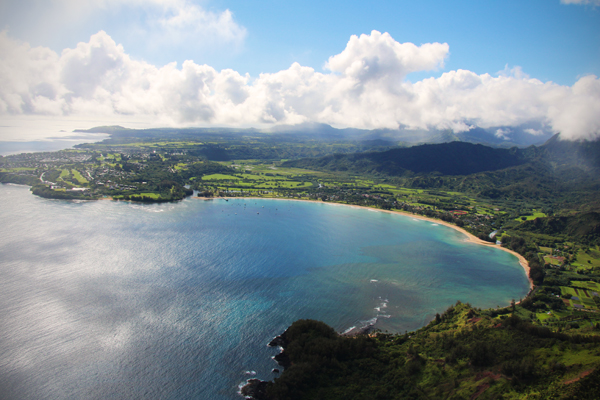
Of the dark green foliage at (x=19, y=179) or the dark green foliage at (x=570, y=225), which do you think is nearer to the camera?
the dark green foliage at (x=570, y=225)

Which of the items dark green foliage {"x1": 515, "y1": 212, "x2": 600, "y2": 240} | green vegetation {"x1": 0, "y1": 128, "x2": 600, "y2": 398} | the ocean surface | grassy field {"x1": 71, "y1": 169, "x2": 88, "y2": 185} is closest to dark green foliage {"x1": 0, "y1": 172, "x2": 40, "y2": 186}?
green vegetation {"x1": 0, "y1": 128, "x2": 600, "y2": 398}

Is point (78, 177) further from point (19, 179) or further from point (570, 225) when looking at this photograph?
point (570, 225)

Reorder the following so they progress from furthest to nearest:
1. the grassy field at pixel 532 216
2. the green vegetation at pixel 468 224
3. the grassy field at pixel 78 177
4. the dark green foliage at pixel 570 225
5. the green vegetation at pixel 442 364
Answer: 1. the grassy field at pixel 78 177
2. the grassy field at pixel 532 216
3. the dark green foliage at pixel 570 225
4. the green vegetation at pixel 468 224
5. the green vegetation at pixel 442 364

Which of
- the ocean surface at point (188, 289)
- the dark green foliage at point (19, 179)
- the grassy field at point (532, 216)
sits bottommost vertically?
the ocean surface at point (188, 289)

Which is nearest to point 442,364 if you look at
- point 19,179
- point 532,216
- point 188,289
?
point 188,289

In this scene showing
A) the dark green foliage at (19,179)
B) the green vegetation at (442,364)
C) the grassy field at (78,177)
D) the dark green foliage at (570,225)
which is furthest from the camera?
the grassy field at (78,177)

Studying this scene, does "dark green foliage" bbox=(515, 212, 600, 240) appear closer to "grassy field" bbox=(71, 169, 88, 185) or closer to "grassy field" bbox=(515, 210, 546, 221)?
"grassy field" bbox=(515, 210, 546, 221)

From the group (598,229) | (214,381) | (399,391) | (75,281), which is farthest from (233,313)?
(598,229)

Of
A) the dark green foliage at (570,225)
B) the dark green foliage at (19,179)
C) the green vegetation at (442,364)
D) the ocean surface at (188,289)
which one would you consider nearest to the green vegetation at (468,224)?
the green vegetation at (442,364)

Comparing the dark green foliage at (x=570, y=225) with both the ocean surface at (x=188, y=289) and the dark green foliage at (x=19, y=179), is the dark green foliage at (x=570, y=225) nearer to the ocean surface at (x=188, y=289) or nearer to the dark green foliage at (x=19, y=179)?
the ocean surface at (x=188, y=289)
